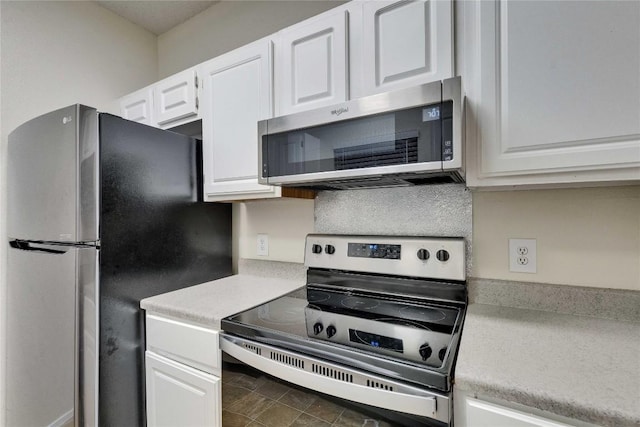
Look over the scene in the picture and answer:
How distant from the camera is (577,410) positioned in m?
0.58

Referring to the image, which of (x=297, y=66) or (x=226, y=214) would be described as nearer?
(x=297, y=66)

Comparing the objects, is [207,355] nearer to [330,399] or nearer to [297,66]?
[330,399]

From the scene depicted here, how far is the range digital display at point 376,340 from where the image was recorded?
85 centimetres

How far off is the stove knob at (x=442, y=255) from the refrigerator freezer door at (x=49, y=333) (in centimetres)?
134

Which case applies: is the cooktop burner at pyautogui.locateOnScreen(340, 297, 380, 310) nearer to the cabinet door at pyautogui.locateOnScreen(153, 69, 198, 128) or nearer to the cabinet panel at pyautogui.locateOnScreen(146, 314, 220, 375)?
the cabinet panel at pyautogui.locateOnScreen(146, 314, 220, 375)

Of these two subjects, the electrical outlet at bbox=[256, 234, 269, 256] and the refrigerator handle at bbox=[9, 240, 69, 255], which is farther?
the electrical outlet at bbox=[256, 234, 269, 256]

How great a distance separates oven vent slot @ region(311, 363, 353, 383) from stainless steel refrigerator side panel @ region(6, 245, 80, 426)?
982 millimetres

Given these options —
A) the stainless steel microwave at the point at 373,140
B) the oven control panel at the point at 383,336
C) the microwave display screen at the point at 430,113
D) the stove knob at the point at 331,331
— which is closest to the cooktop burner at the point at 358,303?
the oven control panel at the point at 383,336

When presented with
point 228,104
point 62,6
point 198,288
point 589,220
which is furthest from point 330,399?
point 62,6

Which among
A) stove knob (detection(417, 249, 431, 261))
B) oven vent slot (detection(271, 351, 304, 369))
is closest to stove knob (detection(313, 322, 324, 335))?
oven vent slot (detection(271, 351, 304, 369))

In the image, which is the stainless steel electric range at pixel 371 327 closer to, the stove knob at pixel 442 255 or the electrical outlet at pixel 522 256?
the stove knob at pixel 442 255

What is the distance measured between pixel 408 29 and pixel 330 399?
1.19 metres

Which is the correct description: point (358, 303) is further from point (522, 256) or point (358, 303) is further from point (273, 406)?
point (522, 256)

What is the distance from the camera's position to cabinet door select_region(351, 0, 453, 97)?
3.25 feet
